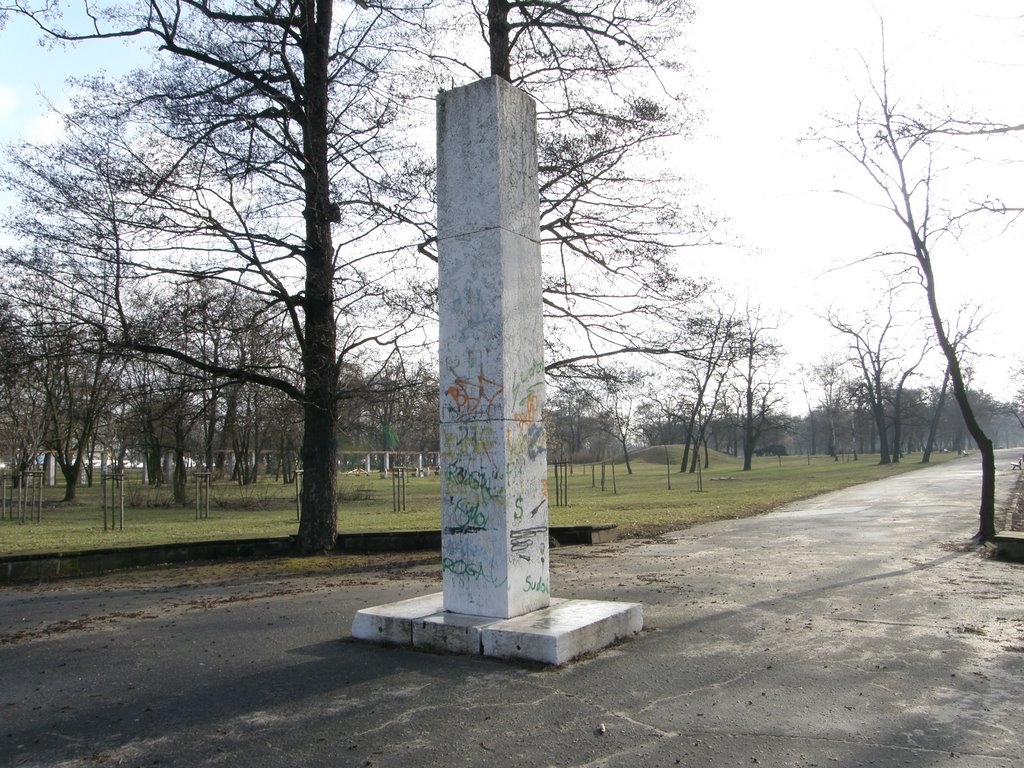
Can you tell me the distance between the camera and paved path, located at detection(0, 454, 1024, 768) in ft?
13.9

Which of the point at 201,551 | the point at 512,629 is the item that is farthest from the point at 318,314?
the point at 512,629

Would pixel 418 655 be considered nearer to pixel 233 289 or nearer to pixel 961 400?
pixel 233 289

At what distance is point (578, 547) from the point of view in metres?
14.0

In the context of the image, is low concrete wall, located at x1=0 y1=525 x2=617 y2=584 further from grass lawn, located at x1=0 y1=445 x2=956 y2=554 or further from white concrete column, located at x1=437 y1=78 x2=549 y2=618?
white concrete column, located at x1=437 y1=78 x2=549 y2=618

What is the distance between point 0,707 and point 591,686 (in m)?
3.75

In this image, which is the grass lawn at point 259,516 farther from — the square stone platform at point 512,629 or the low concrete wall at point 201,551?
the square stone platform at point 512,629

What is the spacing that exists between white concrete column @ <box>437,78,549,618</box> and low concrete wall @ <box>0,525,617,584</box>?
24.9ft

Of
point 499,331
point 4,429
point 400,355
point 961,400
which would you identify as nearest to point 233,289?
point 400,355

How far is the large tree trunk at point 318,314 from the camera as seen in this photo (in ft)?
41.1

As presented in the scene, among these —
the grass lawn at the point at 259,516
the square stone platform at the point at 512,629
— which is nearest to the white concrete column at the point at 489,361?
the square stone platform at the point at 512,629

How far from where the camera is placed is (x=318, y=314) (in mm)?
12961

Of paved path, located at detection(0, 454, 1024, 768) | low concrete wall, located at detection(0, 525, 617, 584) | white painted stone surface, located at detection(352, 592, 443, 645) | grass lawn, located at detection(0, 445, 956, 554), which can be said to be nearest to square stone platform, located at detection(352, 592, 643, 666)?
white painted stone surface, located at detection(352, 592, 443, 645)

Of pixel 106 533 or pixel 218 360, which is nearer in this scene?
pixel 218 360

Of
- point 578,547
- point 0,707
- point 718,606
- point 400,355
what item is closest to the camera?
point 0,707
